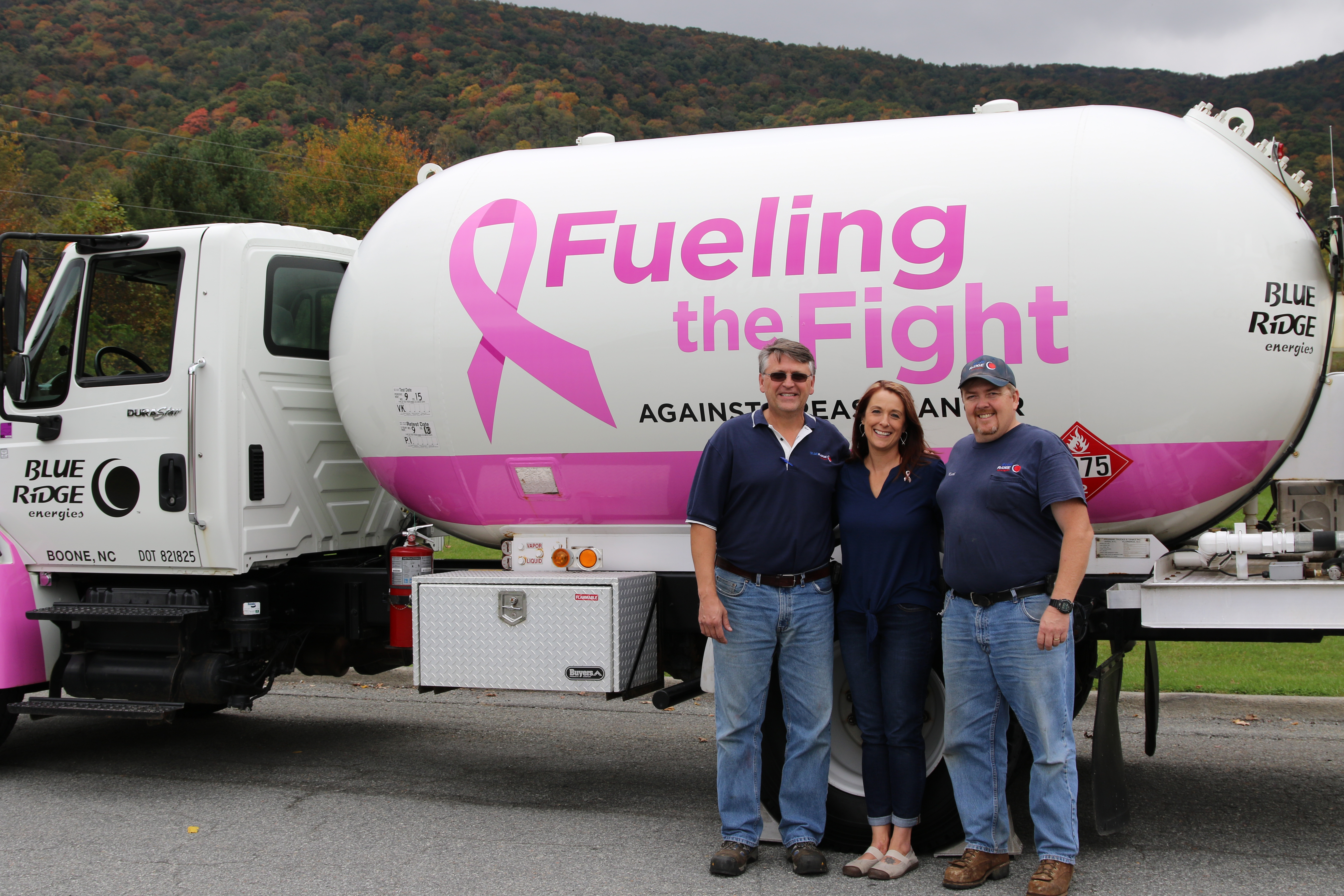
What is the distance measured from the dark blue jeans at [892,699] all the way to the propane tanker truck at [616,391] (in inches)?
9.8

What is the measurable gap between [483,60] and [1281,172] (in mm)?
Result: 54510

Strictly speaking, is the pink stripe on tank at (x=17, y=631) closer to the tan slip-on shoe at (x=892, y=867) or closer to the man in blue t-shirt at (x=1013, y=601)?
the tan slip-on shoe at (x=892, y=867)

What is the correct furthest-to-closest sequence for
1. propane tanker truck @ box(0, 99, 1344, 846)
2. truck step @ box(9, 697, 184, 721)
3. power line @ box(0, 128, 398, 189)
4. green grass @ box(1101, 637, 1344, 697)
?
power line @ box(0, 128, 398, 189)
green grass @ box(1101, 637, 1344, 697)
truck step @ box(9, 697, 184, 721)
propane tanker truck @ box(0, 99, 1344, 846)

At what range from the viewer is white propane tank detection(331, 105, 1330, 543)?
4383 mm

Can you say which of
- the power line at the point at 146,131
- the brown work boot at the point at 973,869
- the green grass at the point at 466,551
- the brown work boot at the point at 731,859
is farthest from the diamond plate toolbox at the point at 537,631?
the power line at the point at 146,131

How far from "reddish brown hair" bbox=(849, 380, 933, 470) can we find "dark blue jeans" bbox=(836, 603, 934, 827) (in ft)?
1.83

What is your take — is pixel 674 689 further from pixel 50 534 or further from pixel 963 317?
pixel 50 534

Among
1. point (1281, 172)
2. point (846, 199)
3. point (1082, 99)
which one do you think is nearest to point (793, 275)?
point (846, 199)

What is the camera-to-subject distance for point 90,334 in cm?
593

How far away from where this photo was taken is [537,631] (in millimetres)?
4980

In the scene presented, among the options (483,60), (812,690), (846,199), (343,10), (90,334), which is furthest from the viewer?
(343,10)

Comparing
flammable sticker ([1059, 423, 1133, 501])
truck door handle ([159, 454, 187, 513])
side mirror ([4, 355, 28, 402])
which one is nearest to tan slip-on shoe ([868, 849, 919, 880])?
flammable sticker ([1059, 423, 1133, 501])

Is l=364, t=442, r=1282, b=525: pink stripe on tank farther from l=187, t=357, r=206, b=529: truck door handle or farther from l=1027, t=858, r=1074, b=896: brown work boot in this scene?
l=1027, t=858, r=1074, b=896: brown work boot

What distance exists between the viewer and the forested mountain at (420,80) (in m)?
35.4
